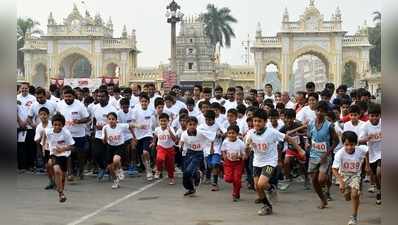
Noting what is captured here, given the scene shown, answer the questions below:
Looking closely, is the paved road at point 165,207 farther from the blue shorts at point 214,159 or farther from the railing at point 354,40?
the railing at point 354,40

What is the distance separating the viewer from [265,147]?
7.48 m

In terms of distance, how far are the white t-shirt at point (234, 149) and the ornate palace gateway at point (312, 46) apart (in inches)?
1671

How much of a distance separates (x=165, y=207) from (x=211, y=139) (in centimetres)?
185

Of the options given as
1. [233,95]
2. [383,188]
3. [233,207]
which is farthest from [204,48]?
[383,188]

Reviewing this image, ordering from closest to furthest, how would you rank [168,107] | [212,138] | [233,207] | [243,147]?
[233,207]
[243,147]
[212,138]
[168,107]

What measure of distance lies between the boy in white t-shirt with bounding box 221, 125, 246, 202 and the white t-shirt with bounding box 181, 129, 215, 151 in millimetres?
811

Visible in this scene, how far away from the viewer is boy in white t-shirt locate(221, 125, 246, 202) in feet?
28.0

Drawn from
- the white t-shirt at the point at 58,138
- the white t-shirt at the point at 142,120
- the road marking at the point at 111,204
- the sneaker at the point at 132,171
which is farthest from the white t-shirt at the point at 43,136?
the sneaker at the point at 132,171

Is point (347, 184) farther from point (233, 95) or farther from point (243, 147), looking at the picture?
point (233, 95)

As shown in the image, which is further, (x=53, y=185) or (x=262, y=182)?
(x=53, y=185)

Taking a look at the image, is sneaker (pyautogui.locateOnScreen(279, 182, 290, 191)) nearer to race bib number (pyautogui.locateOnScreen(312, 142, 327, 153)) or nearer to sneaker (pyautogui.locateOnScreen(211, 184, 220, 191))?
sneaker (pyautogui.locateOnScreen(211, 184, 220, 191))

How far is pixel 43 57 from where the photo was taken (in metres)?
57.2

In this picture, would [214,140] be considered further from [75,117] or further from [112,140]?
[75,117]
